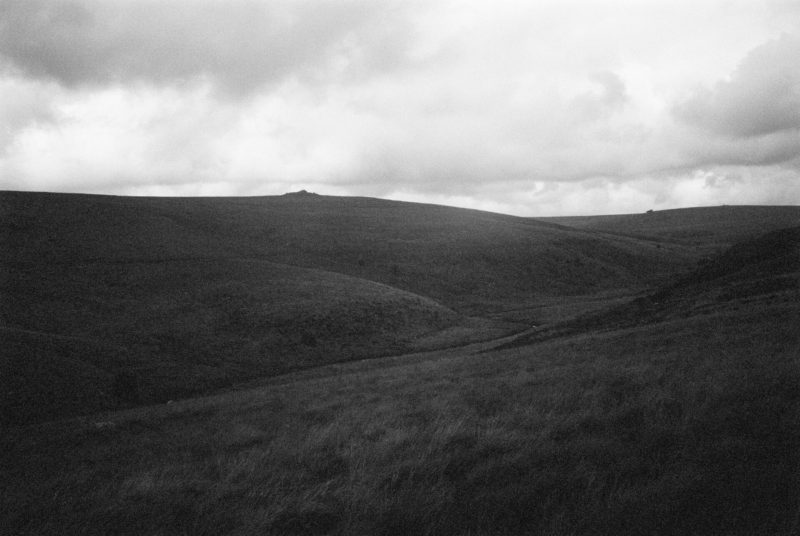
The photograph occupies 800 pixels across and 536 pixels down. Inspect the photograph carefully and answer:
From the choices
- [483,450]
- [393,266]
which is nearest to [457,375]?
[483,450]

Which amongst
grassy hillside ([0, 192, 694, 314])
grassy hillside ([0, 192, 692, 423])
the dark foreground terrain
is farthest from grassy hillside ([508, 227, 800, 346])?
grassy hillside ([0, 192, 694, 314])

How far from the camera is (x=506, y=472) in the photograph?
17.4 ft

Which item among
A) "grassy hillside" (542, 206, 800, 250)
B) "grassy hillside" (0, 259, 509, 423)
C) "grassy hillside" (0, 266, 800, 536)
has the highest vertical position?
"grassy hillside" (542, 206, 800, 250)

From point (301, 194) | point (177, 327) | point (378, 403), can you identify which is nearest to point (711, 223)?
point (301, 194)

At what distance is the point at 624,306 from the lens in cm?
3009

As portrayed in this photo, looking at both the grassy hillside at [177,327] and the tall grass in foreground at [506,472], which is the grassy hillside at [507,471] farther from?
the grassy hillside at [177,327]

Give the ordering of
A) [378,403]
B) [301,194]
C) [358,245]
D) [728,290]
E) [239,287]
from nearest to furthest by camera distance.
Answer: [378,403] < [728,290] < [239,287] < [358,245] < [301,194]

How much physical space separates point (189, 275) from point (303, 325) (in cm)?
1725

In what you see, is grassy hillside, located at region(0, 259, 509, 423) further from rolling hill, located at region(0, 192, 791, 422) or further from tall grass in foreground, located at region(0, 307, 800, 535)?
tall grass in foreground, located at region(0, 307, 800, 535)

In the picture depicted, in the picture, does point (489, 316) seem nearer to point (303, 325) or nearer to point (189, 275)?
point (303, 325)

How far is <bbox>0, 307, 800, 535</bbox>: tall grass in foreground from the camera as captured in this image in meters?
4.32

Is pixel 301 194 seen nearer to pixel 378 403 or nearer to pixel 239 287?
pixel 239 287

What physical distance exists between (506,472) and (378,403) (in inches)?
312

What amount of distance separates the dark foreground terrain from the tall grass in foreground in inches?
1.2
